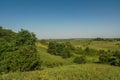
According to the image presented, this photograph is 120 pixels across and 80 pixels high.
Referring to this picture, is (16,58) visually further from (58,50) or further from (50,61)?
(58,50)

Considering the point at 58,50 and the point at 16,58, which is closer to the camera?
the point at 16,58

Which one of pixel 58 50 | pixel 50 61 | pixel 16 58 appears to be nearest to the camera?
pixel 16 58

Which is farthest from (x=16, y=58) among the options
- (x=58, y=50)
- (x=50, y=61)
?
(x=58, y=50)

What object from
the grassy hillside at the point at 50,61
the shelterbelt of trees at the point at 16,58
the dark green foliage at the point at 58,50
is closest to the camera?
the shelterbelt of trees at the point at 16,58

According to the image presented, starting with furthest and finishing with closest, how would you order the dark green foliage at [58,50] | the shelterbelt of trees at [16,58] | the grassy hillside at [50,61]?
the dark green foliage at [58,50] < the grassy hillside at [50,61] < the shelterbelt of trees at [16,58]

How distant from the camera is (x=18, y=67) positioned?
32.1 meters

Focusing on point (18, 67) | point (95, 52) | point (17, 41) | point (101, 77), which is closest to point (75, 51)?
point (95, 52)

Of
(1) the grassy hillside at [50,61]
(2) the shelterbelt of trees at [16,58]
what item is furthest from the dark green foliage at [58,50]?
(2) the shelterbelt of trees at [16,58]

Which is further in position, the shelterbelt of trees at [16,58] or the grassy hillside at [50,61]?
the grassy hillside at [50,61]

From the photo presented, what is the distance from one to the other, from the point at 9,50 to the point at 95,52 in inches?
3351

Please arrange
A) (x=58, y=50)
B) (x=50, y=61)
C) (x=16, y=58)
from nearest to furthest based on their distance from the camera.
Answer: (x=16, y=58)
(x=50, y=61)
(x=58, y=50)

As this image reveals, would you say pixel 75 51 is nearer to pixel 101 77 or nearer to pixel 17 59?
pixel 17 59

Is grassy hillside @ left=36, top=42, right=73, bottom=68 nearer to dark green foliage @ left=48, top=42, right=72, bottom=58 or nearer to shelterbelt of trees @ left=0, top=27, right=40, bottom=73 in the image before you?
dark green foliage @ left=48, top=42, right=72, bottom=58

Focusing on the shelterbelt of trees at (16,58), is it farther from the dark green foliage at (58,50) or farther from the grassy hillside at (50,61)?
the dark green foliage at (58,50)
